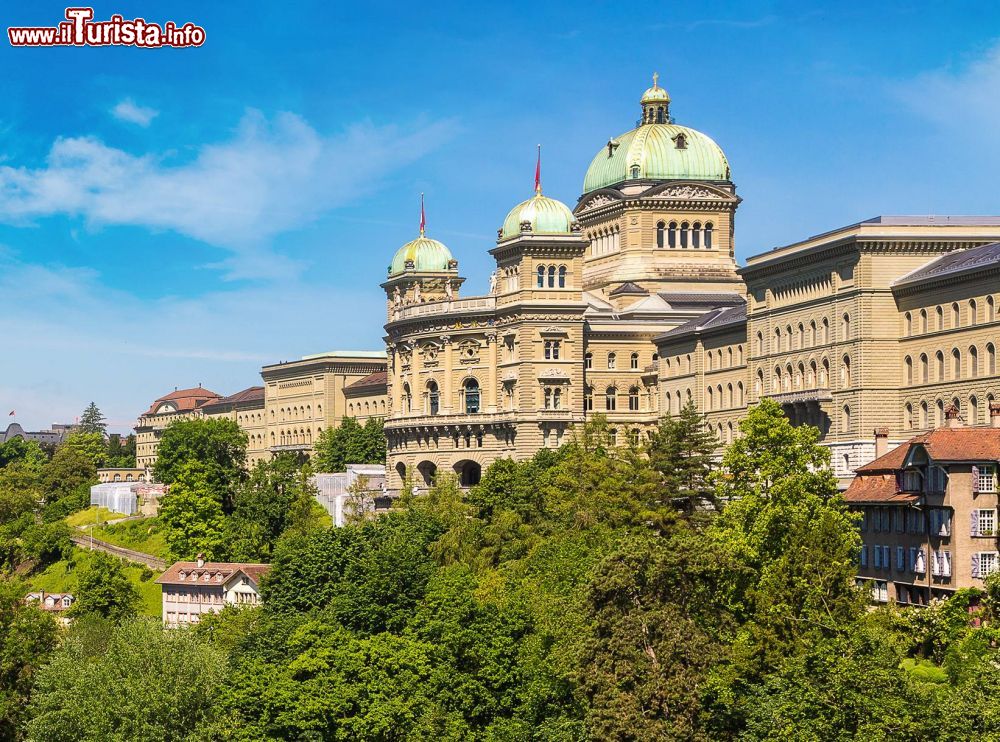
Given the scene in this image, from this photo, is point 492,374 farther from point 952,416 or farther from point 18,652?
point 18,652

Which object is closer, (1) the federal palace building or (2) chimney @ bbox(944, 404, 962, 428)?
(2) chimney @ bbox(944, 404, 962, 428)

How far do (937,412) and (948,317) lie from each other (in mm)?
5448

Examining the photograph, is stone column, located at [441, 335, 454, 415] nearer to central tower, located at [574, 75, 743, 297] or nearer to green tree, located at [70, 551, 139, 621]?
central tower, located at [574, 75, 743, 297]

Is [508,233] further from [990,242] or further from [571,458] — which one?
[990,242]

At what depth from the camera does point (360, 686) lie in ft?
262

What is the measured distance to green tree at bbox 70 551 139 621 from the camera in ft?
418

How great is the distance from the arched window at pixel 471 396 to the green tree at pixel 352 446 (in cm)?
2437

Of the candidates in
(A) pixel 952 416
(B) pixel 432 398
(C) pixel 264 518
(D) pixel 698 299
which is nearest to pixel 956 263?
(A) pixel 952 416

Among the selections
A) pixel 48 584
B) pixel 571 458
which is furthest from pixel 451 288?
pixel 571 458

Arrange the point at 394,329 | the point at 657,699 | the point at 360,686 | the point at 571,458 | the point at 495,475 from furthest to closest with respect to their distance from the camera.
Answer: the point at 394,329, the point at 495,475, the point at 571,458, the point at 360,686, the point at 657,699

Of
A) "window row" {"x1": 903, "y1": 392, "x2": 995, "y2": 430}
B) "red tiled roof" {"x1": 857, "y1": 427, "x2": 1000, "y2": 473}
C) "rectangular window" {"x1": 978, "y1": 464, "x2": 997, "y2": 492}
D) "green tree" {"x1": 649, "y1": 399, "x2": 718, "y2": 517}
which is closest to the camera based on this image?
"rectangular window" {"x1": 978, "y1": 464, "x2": 997, "y2": 492}

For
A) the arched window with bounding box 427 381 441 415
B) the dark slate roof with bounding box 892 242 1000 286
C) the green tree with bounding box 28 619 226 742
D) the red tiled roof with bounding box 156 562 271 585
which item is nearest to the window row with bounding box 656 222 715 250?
the arched window with bounding box 427 381 441 415

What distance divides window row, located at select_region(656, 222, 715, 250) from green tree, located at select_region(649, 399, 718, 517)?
207 feet

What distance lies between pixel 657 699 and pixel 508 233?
293 feet
